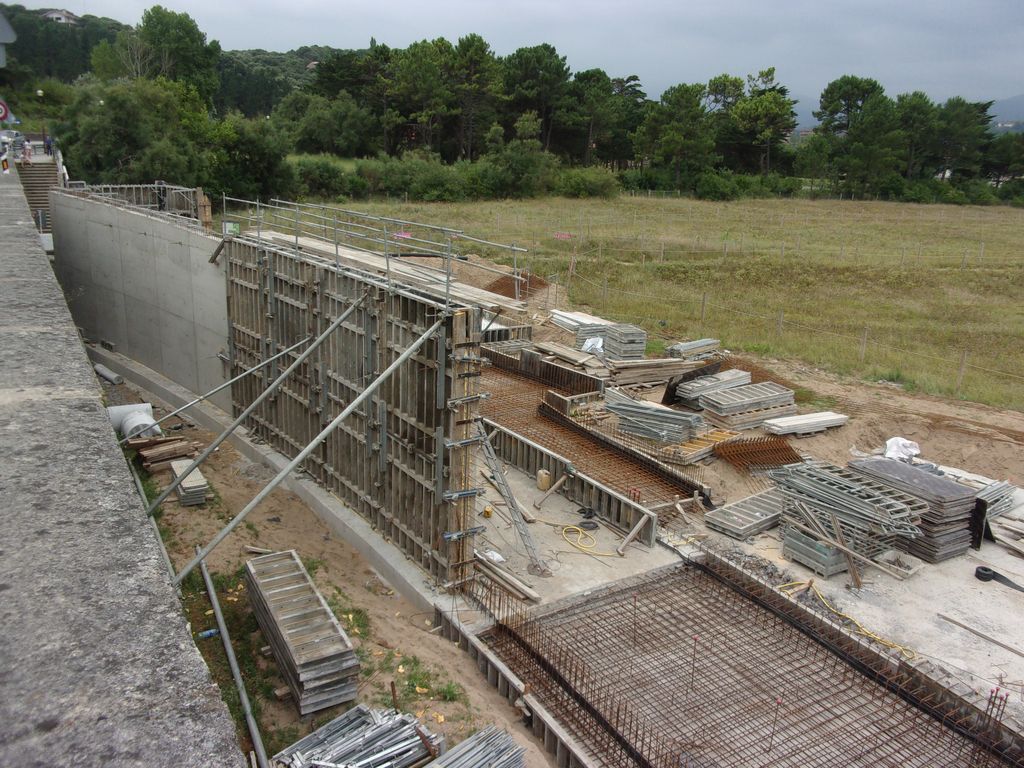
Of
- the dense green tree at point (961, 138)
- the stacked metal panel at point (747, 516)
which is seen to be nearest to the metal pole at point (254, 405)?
the stacked metal panel at point (747, 516)

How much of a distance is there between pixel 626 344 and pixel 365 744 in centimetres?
1619

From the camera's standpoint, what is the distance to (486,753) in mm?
8719

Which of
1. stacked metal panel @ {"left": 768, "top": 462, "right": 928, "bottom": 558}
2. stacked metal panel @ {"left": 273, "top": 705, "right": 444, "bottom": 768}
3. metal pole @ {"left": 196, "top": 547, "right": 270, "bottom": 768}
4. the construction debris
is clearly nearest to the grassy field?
the construction debris

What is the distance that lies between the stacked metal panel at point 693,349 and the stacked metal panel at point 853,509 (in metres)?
9.45

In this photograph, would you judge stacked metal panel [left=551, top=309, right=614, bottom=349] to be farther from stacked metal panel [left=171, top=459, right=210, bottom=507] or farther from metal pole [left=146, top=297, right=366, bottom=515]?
stacked metal panel [left=171, top=459, right=210, bottom=507]

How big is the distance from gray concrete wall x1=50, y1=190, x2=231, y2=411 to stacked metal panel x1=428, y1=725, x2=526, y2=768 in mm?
13173

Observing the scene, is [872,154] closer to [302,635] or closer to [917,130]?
[917,130]

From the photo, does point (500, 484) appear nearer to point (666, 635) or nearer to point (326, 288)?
point (666, 635)

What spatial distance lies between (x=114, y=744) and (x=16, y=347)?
17.5 feet

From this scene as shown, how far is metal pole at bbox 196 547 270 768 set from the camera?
8539 millimetres

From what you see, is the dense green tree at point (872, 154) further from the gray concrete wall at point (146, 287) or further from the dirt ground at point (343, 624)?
the dirt ground at point (343, 624)

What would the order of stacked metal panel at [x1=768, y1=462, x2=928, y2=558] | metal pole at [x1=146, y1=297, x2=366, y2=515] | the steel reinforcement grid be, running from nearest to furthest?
the steel reinforcement grid < metal pole at [x1=146, y1=297, x2=366, y2=515] < stacked metal panel at [x1=768, y1=462, x2=928, y2=558]

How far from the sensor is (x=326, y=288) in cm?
1463

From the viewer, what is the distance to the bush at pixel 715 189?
226ft
